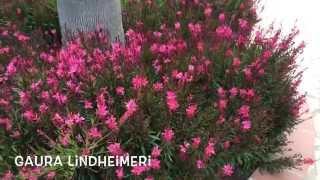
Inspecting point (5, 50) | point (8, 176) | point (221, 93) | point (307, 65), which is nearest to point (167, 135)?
point (221, 93)

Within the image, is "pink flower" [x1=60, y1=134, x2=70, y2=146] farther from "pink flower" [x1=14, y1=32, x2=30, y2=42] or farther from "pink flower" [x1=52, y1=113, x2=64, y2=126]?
"pink flower" [x1=14, y1=32, x2=30, y2=42]

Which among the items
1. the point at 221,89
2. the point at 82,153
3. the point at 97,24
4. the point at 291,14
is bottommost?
the point at 82,153

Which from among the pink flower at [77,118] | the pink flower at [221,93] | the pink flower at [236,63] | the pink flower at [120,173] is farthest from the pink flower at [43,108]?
the pink flower at [236,63]

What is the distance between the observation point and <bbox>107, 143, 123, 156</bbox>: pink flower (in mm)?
2344

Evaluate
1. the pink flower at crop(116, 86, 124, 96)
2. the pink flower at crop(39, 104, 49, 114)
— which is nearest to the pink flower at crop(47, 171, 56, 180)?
the pink flower at crop(39, 104, 49, 114)

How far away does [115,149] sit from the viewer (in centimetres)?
234

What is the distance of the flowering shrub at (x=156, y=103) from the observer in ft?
8.22

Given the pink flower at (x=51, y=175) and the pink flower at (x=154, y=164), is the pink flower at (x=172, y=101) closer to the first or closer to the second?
the pink flower at (x=154, y=164)

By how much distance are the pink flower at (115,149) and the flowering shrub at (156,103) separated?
0.03 ft

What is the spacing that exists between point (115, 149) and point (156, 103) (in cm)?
43

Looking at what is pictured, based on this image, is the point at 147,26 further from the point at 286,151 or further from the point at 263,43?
the point at 286,151

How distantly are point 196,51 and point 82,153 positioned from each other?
1135 mm

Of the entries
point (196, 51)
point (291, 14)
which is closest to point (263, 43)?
point (196, 51)

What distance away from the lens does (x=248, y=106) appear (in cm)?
288
